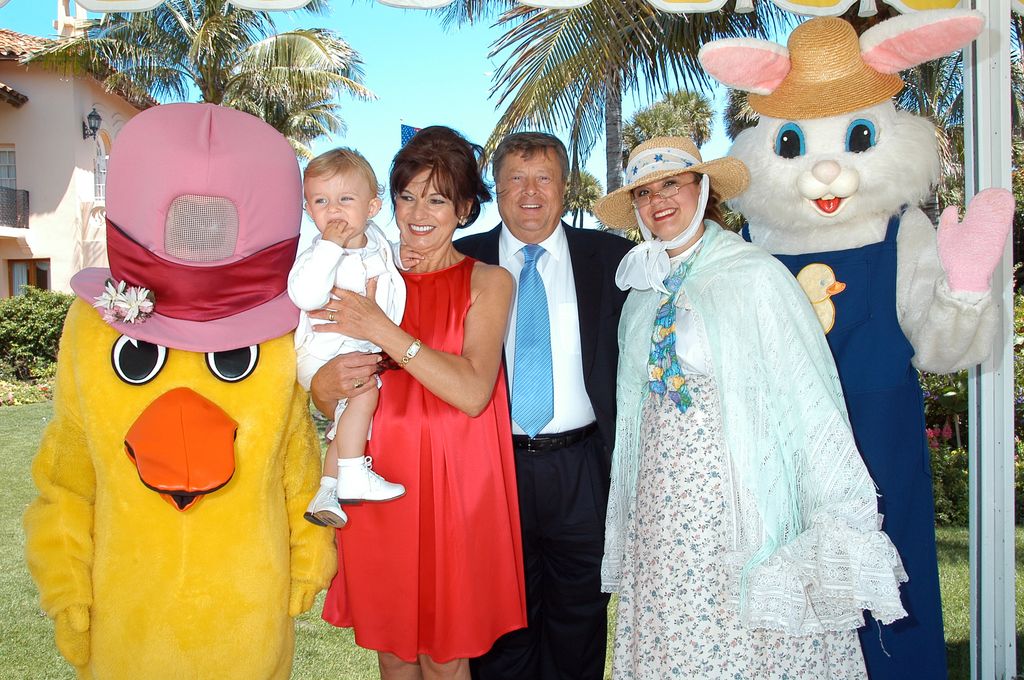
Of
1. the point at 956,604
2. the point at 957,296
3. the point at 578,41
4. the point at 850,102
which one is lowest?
the point at 956,604

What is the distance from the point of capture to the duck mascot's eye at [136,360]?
2.19 meters

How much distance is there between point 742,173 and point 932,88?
8885 millimetres

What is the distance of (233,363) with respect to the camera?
2.25 m

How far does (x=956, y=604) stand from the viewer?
5.21 metres

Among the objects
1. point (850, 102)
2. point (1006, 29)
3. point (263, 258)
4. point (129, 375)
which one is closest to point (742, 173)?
point (850, 102)

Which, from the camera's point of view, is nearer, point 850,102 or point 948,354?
point 948,354

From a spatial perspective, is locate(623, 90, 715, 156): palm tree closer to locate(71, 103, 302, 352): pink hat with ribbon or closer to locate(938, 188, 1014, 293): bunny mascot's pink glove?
locate(938, 188, 1014, 293): bunny mascot's pink glove

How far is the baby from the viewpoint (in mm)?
2285

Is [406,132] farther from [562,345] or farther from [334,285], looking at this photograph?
[562,345]

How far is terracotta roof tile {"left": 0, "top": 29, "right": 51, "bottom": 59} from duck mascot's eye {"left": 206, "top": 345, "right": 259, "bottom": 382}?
60.4 ft

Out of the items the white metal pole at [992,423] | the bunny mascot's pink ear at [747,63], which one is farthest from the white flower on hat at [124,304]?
the white metal pole at [992,423]

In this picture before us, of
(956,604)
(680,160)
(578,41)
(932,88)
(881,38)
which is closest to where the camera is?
(680,160)

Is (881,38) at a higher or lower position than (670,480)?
higher

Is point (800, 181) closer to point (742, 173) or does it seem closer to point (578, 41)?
point (742, 173)
